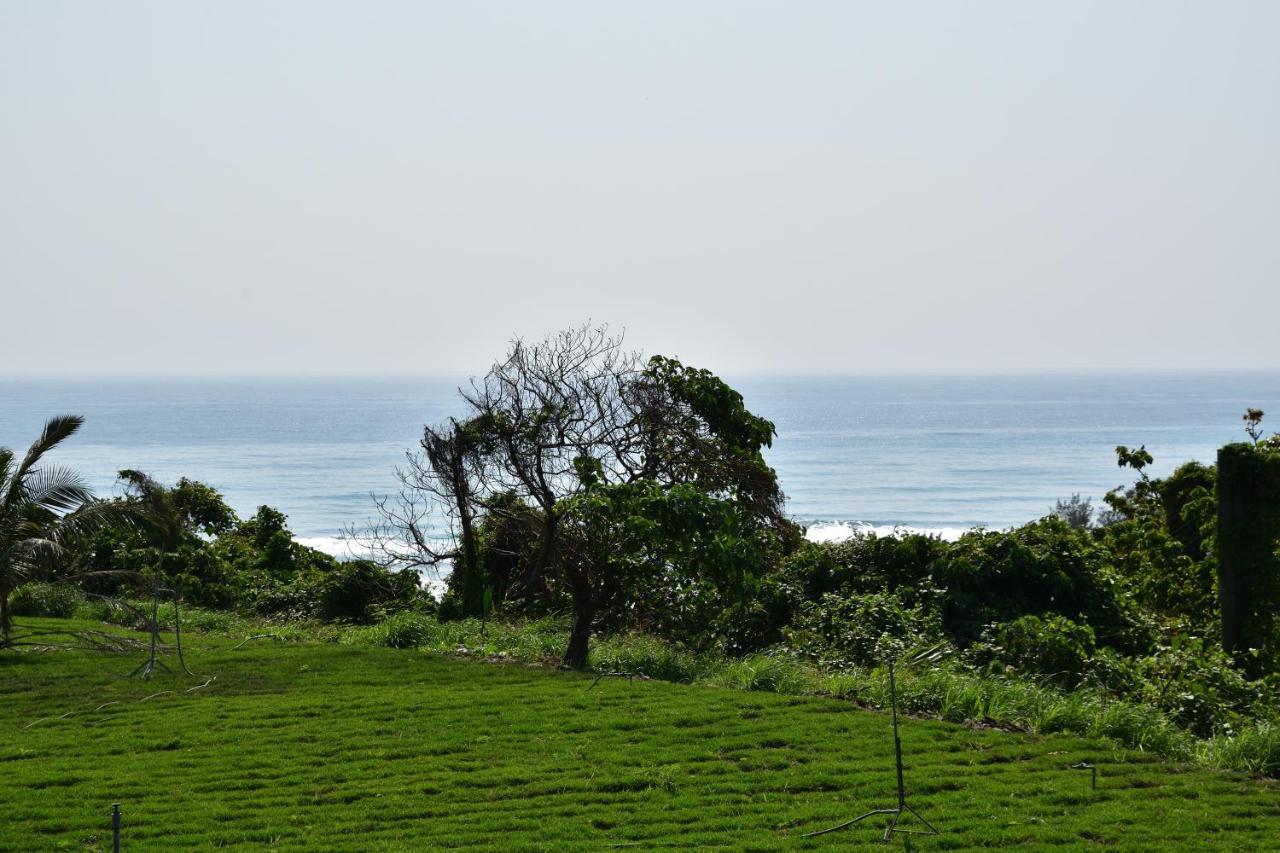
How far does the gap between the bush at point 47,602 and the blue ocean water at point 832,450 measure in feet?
105

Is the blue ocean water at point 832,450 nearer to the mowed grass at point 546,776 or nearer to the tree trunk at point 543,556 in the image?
the tree trunk at point 543,556

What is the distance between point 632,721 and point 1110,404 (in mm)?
180662

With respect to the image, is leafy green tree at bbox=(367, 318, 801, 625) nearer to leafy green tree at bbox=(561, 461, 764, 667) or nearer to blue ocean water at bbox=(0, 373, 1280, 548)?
leafy green tree at bbox=(561, 461, 764, 667)

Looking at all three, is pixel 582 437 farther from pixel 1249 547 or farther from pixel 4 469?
pixel 1249 547

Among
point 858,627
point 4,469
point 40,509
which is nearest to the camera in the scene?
point 858,627

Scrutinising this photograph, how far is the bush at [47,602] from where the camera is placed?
20.1 metres

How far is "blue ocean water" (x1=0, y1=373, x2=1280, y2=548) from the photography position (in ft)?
228

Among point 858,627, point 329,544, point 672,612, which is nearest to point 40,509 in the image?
point 672,612

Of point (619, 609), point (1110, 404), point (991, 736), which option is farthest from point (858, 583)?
point (1110, 404)

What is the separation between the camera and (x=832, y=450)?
106m

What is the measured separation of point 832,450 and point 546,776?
98.4 m

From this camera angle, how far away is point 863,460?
9756cm

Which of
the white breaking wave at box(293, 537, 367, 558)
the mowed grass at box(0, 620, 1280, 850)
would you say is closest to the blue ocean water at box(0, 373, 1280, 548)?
the white breaking wave at box(293, 537, 367, 558)

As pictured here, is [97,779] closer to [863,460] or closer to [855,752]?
[855,752]
